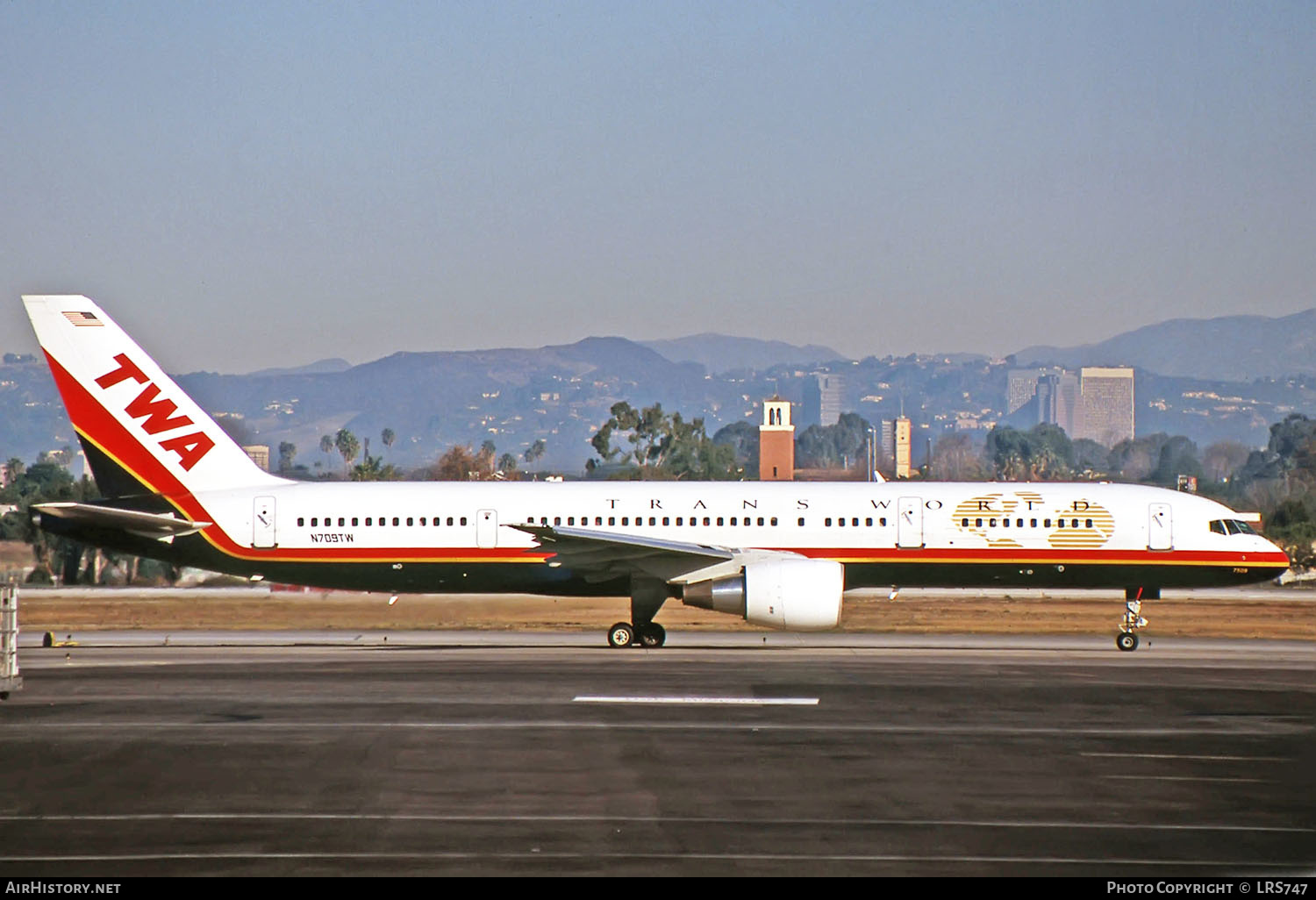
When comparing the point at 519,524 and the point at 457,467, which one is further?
the point at 457,467

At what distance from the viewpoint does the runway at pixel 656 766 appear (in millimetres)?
13969

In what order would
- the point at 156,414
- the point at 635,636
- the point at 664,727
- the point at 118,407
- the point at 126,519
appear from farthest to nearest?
the point at 156,414 → the point at 118,407 → the point at 635,636 → the point at 126,519 → the point at 664,727

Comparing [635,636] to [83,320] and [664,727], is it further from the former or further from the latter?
[83,320]

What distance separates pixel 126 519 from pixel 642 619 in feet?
36.0

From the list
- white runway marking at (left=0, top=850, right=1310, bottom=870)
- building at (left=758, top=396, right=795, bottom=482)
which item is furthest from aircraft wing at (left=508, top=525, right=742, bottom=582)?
building at (left=758, top=396, right=795, bottom=482)

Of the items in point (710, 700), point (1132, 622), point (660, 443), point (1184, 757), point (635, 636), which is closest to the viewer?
point (1184, 757)

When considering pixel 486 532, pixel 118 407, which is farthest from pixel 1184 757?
pixel 118 407

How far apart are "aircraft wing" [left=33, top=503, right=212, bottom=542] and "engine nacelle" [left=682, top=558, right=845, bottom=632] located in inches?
461

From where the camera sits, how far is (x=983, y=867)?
530 inches

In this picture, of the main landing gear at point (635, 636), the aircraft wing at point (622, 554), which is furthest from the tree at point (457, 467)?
the main landing gear at point (635, 636)

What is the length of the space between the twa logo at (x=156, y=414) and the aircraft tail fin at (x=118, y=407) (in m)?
0.02

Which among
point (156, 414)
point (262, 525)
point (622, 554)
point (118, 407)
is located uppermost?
point (118, 407)

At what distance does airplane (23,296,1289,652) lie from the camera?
33000mm

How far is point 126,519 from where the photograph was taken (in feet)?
105
